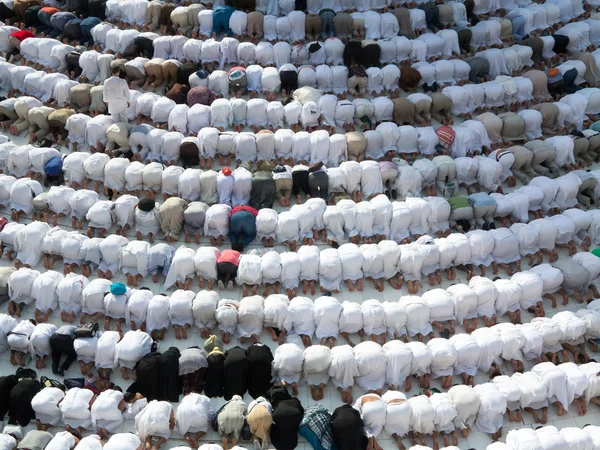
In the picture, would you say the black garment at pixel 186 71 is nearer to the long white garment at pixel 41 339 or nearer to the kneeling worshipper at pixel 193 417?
the long white garment at pixel 41 339

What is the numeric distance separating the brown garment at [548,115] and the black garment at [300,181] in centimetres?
749

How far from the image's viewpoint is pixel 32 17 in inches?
1071

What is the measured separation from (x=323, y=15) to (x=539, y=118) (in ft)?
25.2

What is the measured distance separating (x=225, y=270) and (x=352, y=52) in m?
9.27

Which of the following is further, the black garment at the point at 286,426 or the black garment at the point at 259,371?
the black garment at the point at 259,371

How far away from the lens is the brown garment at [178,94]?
24328 mm

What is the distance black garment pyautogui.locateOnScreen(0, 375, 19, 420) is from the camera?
1736cm

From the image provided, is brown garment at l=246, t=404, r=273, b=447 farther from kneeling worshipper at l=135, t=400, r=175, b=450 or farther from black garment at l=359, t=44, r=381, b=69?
black garment at l=359, t=44, r=381, b=69

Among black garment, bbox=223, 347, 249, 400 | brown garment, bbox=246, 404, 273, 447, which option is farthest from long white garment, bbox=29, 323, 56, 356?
brown garment, bbox=246, 404, 273, 447

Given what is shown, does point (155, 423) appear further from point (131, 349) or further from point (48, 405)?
point (48, 405)

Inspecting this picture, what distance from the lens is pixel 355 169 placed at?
22031mm

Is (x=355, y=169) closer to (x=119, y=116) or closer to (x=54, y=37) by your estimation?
(x=119, y=116)

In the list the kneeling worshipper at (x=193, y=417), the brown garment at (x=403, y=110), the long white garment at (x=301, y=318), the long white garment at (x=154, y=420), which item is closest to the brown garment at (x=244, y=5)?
the brown garment at (x=403, y=110)

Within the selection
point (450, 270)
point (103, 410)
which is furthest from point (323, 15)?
point (103, 410)
